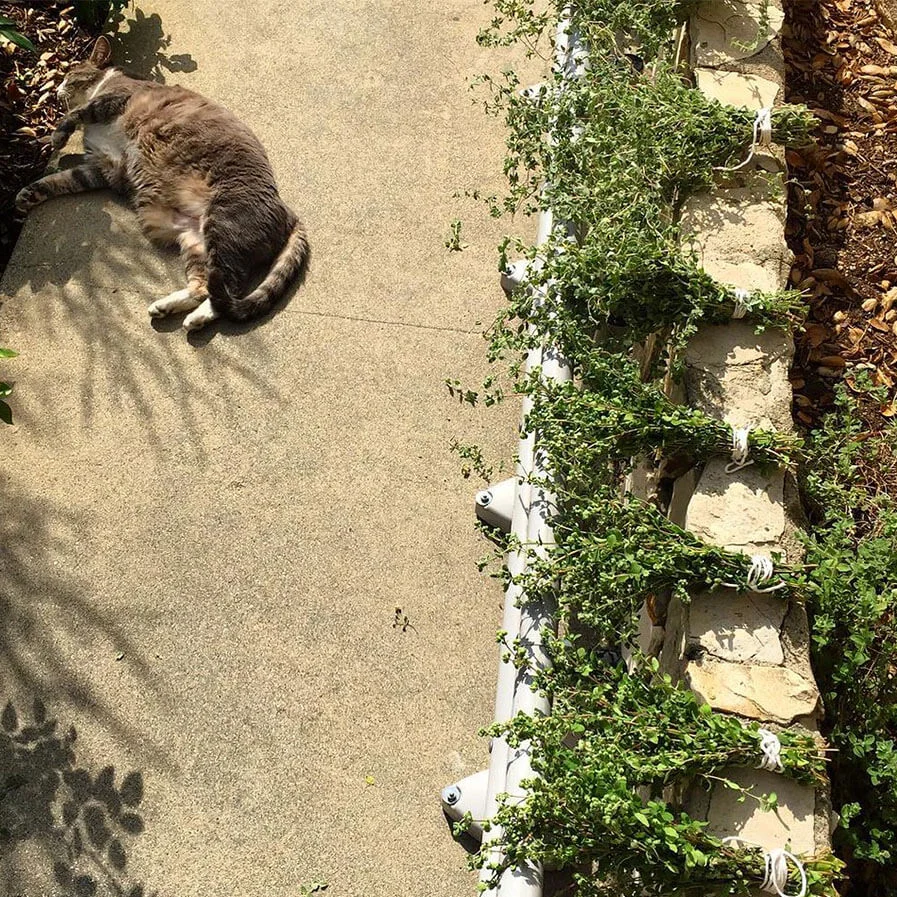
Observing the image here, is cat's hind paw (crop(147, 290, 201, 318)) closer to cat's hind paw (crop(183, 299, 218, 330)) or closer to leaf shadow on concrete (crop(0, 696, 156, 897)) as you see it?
cat's hind paw (crop(183, 299, 218, 330))

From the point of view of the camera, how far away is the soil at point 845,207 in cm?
399

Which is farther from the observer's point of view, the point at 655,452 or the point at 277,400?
the point at 277,400

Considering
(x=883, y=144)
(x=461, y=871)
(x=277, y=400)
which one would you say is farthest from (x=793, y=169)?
(x=461, y=871)

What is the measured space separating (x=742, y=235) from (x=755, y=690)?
165 cm

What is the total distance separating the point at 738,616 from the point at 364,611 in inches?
55.3

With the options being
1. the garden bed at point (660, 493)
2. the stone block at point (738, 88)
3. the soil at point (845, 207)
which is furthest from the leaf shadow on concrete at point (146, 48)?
the soil at point (845, 207)

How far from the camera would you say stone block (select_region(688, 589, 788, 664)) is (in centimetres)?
258

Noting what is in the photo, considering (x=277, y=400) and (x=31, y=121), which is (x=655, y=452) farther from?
(x=31, y=121)

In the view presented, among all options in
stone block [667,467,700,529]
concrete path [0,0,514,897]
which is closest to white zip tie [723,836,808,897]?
stone block [667,467,700,529]

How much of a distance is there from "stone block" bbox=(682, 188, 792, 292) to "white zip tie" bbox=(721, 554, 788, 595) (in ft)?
3.48

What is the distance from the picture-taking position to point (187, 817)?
3025mm

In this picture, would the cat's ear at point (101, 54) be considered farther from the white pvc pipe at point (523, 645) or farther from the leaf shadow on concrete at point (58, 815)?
the leaf shadow on concrete at point (58, 815)

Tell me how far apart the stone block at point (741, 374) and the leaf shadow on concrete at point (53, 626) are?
217 centimetres

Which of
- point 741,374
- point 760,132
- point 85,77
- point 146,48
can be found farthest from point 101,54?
point 741,374
